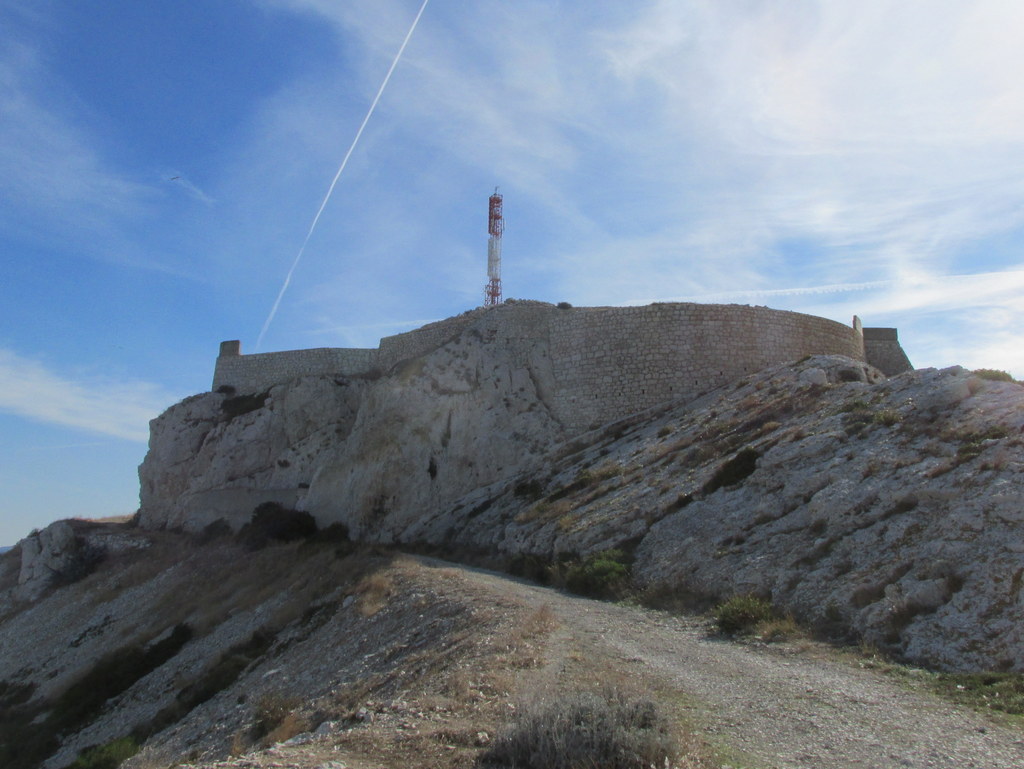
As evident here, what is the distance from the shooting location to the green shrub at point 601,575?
1358cm

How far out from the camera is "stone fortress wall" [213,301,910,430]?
2544 cm

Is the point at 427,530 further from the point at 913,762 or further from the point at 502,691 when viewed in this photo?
the point at 913,762

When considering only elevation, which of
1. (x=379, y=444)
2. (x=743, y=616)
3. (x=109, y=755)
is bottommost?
(x=109, y=755)

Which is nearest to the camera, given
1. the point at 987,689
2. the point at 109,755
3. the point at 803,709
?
the point at 803,709

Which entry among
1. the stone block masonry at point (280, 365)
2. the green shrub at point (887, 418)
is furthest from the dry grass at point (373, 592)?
the stone block masonry at point (280, 365)

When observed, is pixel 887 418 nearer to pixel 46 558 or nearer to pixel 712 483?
pixel 712 483

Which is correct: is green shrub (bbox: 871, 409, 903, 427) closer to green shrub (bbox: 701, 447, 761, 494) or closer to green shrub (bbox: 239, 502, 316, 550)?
green shrub (bbox: 701, 447, 761, 494)

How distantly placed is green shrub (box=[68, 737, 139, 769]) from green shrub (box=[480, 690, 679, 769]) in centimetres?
1066

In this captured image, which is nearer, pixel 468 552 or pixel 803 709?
pixel 803 709

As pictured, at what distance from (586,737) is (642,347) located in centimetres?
2124

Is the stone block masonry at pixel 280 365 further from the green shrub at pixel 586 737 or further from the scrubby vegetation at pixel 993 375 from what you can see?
the green shrub at pixel 586 737

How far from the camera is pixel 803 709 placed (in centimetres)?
666

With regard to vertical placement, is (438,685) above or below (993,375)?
below

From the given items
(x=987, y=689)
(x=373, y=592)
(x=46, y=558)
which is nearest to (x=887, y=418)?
(x=987, y=689)
